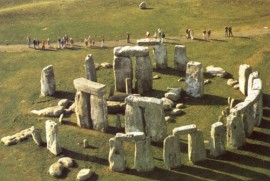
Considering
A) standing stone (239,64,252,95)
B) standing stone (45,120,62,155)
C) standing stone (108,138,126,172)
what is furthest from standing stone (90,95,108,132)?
standing stone (239,64,252,95)

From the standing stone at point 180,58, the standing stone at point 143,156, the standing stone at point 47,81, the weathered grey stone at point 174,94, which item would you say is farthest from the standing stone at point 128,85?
the standing stone at point 143,156

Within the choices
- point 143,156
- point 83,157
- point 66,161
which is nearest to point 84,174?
point 66,161

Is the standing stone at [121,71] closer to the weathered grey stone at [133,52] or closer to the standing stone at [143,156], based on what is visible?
the weathered grey stone at [133,52]

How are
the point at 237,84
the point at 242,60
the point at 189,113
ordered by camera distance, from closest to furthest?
the point at 189,113
the point at 237,84
the point at 242,60

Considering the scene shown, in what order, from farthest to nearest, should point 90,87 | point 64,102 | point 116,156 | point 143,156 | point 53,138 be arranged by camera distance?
point 64,102 < point 90,87 < point 53,138 < point 116,156 < point 143,156

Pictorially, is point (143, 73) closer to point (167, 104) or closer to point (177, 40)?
point (167, 104)

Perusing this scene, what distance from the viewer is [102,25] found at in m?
59.3

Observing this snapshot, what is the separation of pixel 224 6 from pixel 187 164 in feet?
115

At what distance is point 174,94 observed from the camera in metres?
38.6

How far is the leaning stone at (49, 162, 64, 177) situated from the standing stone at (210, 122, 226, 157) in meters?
8.78

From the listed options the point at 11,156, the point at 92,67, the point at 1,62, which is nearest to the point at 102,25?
the point at 1,62

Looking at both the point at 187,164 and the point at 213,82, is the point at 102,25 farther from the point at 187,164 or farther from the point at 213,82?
the point at 187,164

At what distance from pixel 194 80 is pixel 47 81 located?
11281 mm

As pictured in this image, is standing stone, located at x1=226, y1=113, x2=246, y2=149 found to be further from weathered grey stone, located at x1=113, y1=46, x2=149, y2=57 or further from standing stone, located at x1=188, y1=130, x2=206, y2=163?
weathered grey stone, located at x1=113, y1=46, x2=149, y2=57
